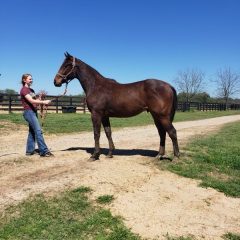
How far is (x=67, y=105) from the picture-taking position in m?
34.3

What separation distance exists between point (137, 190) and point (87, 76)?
12.8 ft

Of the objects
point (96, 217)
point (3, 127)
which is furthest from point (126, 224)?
point (3, 127)

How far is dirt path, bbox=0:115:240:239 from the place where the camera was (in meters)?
5.63

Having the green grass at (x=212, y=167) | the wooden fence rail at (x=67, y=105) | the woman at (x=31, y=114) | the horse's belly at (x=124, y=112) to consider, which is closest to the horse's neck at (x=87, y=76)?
the horse's belly at (x=124, y=112)

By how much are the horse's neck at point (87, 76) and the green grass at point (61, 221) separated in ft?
12.8

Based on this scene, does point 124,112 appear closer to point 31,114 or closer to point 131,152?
point 131,152

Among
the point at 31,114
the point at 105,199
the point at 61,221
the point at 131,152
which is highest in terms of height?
the point at 31,114

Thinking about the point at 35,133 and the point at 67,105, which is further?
the point at 67,105

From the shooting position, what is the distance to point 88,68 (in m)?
9.70

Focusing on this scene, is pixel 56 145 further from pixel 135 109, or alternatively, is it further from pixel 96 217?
pixel 96 217

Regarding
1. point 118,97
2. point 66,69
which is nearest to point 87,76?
point 66,69

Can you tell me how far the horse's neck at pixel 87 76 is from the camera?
9.52m

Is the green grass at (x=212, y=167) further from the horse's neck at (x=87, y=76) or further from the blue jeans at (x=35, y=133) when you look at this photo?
the blue jeans at (x=35, y=133)

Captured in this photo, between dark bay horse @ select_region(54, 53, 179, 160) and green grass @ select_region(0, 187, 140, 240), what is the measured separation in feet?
9.84
